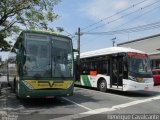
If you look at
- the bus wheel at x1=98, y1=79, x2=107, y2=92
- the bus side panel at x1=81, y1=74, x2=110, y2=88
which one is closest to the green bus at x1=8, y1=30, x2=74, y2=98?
the bus side panel at x1=81, y1=74, x2=110, y2=88

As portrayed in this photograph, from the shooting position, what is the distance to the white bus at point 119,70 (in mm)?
18141

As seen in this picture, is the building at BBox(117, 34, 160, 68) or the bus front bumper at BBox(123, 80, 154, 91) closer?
the bus front bumper at BBox(123, 80, 154, 91)

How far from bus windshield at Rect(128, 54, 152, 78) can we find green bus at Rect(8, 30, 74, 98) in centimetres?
512

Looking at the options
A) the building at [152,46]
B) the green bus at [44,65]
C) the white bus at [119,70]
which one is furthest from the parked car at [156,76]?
the green bus at [44,65]

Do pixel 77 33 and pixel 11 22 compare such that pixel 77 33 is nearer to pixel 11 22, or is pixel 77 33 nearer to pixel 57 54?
pixel 11 22

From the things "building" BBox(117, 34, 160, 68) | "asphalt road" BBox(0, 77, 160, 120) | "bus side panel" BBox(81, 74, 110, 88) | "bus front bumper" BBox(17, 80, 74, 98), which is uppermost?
"building" BBox(117, 34, 160, 68)

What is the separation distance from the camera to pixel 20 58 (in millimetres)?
13445

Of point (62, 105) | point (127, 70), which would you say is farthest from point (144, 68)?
point (62, 105)

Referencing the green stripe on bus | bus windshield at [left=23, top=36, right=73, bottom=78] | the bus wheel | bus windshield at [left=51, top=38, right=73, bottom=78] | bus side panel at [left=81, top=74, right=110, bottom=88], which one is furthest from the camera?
the green stripe on bus

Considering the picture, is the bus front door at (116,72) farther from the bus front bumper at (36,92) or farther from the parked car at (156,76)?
the parked car at (156,76)

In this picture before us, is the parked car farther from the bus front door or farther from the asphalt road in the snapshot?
the asphalt road

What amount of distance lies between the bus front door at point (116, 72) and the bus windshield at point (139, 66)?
836 mm

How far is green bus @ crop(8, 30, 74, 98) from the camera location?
13.2 m

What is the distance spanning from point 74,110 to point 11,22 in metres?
10.7
